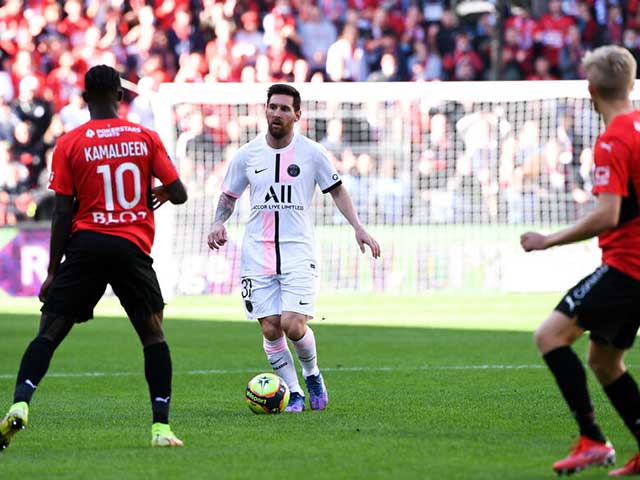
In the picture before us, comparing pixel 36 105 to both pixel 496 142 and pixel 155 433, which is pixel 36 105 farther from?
pixel 155 433

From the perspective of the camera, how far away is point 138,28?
26781 mm

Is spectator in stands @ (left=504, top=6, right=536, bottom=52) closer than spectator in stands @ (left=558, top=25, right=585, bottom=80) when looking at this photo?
No

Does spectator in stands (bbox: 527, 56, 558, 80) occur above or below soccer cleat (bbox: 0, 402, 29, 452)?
above

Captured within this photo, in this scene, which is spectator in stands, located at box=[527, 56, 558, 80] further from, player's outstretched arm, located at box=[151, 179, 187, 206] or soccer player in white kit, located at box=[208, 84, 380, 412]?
player's outstretched arm, located at box=[151, 179, 187, 206]

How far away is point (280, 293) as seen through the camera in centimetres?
977

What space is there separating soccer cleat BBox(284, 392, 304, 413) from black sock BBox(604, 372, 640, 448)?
11.4ft

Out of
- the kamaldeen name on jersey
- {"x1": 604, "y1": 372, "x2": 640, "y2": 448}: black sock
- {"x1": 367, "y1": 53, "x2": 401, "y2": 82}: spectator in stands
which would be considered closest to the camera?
{"x1": 604, "y1": 372, "x2": 640, "y2": 448}: black sock

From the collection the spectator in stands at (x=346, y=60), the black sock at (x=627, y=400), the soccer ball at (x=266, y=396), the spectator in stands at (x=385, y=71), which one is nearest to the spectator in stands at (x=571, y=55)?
the spectator in stands at (x=385, y=71)

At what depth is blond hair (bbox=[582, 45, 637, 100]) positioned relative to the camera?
645 cm

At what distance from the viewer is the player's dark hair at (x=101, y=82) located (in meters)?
7.60

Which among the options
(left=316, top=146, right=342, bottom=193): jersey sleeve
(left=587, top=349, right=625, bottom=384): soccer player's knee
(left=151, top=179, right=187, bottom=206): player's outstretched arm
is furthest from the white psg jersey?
(left=587, top=349, right=625, bottom=384): soccer player's knee

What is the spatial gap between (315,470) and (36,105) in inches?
752

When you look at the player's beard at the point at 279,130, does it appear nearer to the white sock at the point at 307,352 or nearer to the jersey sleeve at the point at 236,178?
the jersey sleeve at the point at 236,178

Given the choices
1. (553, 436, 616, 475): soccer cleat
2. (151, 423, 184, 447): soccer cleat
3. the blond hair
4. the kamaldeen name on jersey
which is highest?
the blond hair
